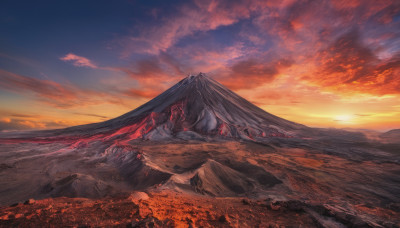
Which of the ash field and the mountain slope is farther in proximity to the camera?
the mountain slope

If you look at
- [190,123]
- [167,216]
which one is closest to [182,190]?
[167,216]

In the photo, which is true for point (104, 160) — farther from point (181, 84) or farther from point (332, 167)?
point (181, 84)

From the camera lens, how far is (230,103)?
130 ft

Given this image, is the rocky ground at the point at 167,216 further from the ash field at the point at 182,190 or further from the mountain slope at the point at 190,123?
the mountain slope at the point at 190,123

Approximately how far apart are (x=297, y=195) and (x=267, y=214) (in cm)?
442

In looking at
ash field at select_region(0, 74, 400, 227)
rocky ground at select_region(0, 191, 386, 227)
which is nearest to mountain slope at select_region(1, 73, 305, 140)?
ash field at select_region(0, 74, 400, 227)

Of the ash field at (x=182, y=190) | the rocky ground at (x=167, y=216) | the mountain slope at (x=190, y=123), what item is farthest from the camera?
the mountain slope at (x=190, y=123)

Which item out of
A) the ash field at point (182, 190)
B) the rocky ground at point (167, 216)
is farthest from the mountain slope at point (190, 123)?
the rocky ground at point (167, 216)

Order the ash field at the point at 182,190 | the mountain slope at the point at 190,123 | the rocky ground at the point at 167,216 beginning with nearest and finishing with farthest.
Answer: the rocky ground at the point at 167,216 → the ash field at the point at 182,190 → the mountain slope at the point at 190,123

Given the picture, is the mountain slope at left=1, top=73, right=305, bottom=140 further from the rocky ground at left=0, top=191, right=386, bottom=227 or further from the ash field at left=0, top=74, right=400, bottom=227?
the rocky ground at left=0, top=191, right=386, bottom=227

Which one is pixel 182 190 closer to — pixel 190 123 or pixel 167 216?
pixel 167 216

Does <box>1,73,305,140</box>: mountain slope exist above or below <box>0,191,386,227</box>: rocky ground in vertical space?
above

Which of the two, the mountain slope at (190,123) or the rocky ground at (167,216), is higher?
the mountain slope at (190,123)

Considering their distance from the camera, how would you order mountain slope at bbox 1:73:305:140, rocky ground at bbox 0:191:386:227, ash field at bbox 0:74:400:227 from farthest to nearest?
mountain slope at bbox 1:73:305:140 → ash field at bbox 0:74:400:227 → rocky ground at bbox 0:191:386:227
